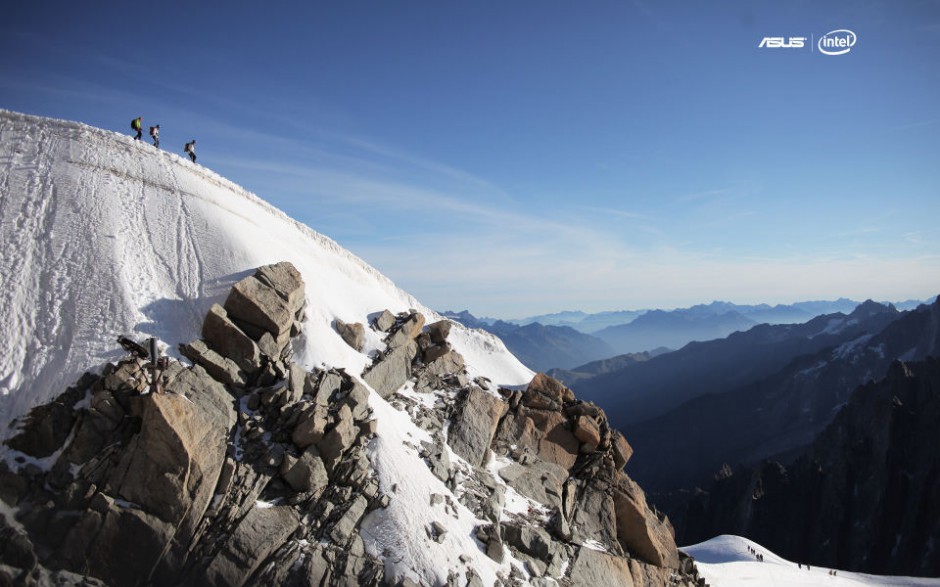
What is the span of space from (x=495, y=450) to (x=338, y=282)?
13.5 m

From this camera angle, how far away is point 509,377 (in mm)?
33844

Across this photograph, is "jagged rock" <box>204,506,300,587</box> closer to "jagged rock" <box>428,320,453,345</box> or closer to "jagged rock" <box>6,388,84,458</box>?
"jagged rock" <box>6,388,84,458</box>

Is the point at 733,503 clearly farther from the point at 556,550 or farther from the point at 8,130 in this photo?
the point at 8,130

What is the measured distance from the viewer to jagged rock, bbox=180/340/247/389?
2181cm

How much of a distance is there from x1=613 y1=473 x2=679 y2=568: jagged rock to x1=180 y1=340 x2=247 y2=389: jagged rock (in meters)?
20.2

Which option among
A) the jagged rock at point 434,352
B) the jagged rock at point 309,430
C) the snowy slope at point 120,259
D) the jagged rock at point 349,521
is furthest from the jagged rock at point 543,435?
the jagged rock at point 309,430

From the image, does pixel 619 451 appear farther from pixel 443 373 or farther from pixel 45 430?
pixel 45 430

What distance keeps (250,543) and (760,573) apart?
5768cm

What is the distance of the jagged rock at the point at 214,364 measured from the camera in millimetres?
21812

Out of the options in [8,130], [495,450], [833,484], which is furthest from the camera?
[833,484]

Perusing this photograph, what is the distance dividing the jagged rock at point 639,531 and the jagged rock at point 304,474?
16.3 metres

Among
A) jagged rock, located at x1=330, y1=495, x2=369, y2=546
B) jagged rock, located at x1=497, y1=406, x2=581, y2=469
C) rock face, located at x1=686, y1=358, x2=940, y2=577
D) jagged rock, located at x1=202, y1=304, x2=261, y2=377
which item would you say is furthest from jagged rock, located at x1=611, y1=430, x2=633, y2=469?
rock face, located at x1=686, y1=358, x2=940, y2=577

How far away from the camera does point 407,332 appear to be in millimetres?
30625

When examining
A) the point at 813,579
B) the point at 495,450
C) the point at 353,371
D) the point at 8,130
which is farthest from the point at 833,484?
the point at 8,130
